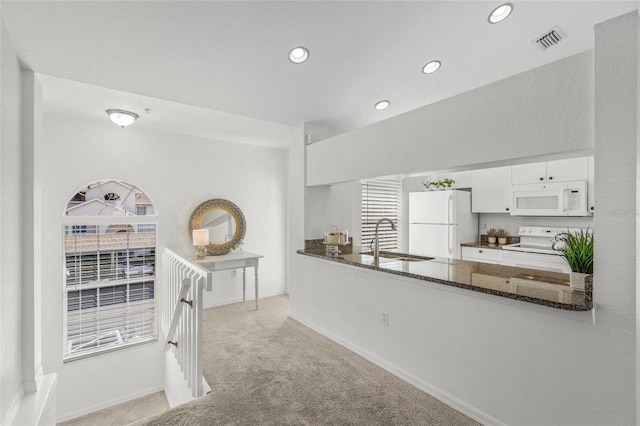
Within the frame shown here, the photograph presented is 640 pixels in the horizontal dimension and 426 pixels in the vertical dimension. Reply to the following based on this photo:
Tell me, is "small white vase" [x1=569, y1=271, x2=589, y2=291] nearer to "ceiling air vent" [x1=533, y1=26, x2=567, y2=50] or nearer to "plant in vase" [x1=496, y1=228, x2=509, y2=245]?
"ceiling air vent" [x1=533, y1=26, x2=567, y2=50]

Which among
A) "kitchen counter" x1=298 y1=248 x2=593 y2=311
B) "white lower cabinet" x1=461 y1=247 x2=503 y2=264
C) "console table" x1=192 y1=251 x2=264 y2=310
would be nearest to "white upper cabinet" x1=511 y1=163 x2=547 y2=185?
"white lower cabinet" x1=461 y1=247 x2=503 y2=264

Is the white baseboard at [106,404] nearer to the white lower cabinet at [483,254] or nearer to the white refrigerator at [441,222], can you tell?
the white refrigerator at [441,222]

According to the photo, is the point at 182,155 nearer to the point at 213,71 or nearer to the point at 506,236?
the point at 213,71

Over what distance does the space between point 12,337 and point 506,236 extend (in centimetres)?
535

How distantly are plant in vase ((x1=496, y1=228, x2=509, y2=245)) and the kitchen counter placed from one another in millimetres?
2220

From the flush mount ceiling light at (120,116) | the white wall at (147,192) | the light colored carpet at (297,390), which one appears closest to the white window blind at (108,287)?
the white wall at (147,192)

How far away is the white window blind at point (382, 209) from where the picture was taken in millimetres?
4988

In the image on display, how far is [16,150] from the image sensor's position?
1.94m

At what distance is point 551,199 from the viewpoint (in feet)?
12.7

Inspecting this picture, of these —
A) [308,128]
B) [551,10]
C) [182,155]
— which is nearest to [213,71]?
[308,128]

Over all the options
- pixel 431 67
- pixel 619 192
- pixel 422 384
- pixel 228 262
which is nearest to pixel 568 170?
pixel 431 67

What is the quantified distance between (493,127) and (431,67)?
1.02 m

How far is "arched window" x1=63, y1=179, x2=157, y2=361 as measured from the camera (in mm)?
3637

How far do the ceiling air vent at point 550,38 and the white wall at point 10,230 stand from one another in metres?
3.52
